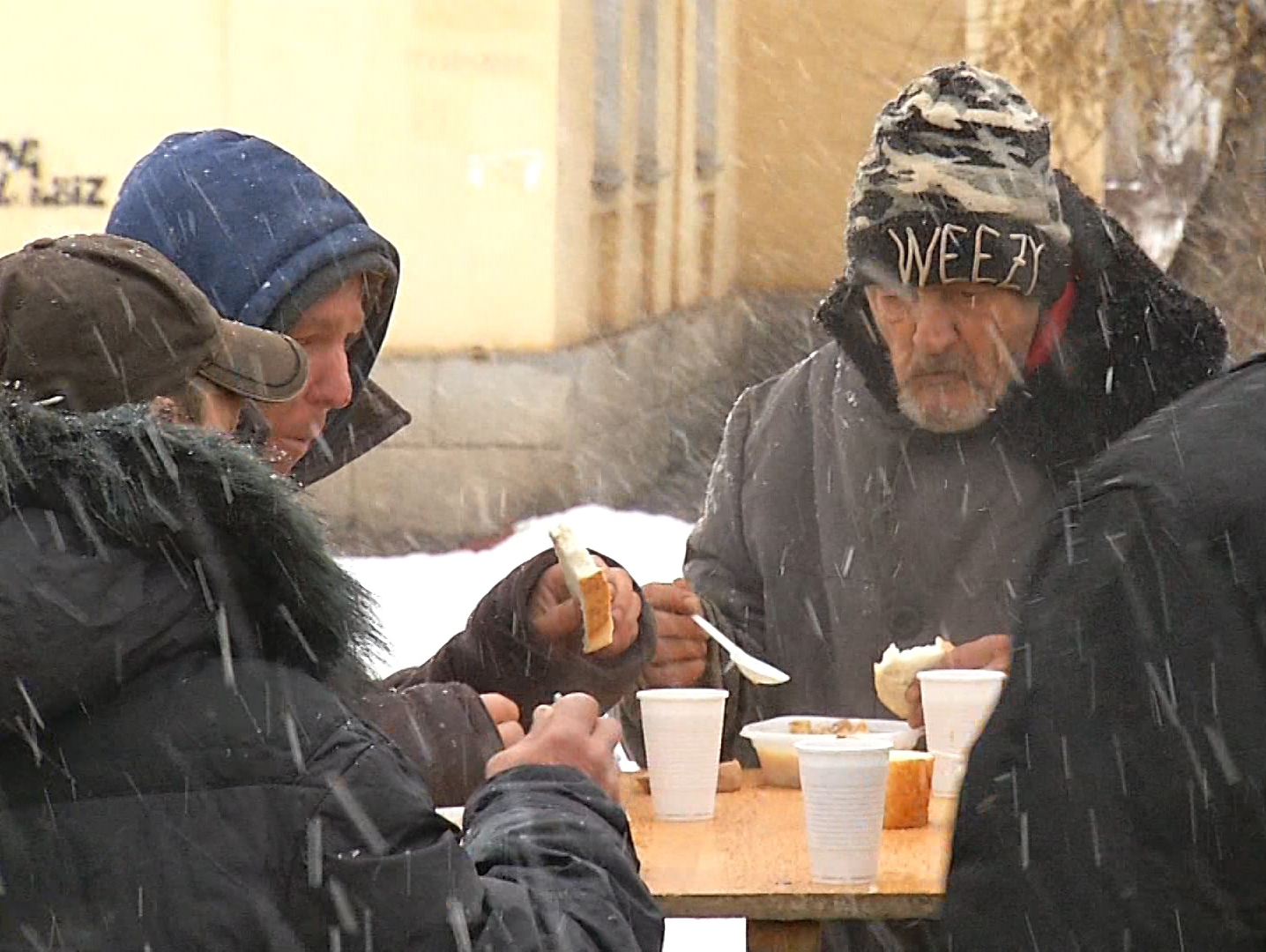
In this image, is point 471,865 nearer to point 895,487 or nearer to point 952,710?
point 952,710

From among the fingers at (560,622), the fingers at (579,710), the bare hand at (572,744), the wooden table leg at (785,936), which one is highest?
the fingers at (579,710)

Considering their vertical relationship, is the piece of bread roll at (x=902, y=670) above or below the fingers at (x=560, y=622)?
below

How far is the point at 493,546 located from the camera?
42.0ft

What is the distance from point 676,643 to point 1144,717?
240 centimetres

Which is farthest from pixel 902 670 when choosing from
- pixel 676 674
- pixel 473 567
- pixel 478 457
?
pixel 478 457

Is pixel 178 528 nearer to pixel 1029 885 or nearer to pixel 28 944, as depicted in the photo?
pixel 28 944

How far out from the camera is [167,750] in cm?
201

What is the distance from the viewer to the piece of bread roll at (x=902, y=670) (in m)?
3.57

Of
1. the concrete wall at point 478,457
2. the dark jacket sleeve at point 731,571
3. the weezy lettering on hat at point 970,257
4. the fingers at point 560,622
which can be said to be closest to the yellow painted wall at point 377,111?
the concrete wall at point 478,457

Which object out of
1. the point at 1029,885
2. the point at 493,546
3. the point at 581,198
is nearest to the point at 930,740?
the point at 1029,885

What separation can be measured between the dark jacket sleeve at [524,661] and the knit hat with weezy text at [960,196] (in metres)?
0.87

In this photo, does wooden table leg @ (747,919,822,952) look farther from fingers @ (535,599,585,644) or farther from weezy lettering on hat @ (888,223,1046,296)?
weezy lettering on hat @ (888,223,1046,296)

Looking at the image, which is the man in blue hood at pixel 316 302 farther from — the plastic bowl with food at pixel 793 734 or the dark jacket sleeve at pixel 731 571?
the dark jacket sleeve at pixel 731 571

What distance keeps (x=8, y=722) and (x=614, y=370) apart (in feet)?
43.3
